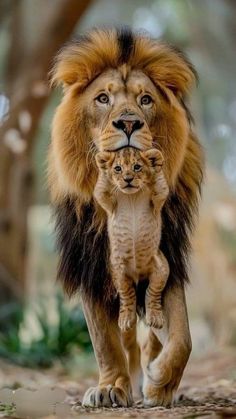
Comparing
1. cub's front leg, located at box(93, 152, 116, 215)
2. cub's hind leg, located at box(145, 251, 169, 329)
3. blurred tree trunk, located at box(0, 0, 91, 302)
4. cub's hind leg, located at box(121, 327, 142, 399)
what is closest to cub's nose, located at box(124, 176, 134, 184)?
cub's front leg, located at box(93, 152, 116, 215)

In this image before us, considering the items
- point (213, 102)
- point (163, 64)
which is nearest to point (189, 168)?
point (163, 64)

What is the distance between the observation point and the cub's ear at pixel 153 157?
322 cm

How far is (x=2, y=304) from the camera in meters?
8.72

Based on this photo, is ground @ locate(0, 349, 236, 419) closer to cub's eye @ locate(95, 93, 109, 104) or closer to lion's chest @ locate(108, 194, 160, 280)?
lion's chest @ locate(108, 194, 160, 280)

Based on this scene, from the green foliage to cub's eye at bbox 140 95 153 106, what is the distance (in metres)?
4.25

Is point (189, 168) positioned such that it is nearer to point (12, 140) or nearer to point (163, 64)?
point (163, 64)

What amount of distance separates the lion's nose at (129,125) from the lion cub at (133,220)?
0.27ft

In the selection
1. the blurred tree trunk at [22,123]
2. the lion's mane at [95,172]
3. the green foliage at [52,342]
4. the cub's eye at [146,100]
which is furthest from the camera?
the blurred tree trunk at [22,123]

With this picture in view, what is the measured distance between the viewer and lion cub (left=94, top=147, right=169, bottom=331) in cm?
320

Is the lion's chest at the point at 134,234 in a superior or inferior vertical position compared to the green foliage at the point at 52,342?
inferior

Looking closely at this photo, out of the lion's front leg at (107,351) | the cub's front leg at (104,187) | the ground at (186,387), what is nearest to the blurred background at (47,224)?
the ground at (186,387)

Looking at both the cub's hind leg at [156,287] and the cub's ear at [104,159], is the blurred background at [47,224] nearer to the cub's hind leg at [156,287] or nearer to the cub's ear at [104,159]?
the cub's hind leg at [156,287]

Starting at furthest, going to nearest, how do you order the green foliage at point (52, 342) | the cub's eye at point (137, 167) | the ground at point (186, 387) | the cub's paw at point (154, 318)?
the green foliage at point (52, 342)
the cub's paw at point (154, 318)
the ground at point (186, 387)
the cub's eye at point (137, 167)

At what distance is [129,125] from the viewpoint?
10.6 ft
